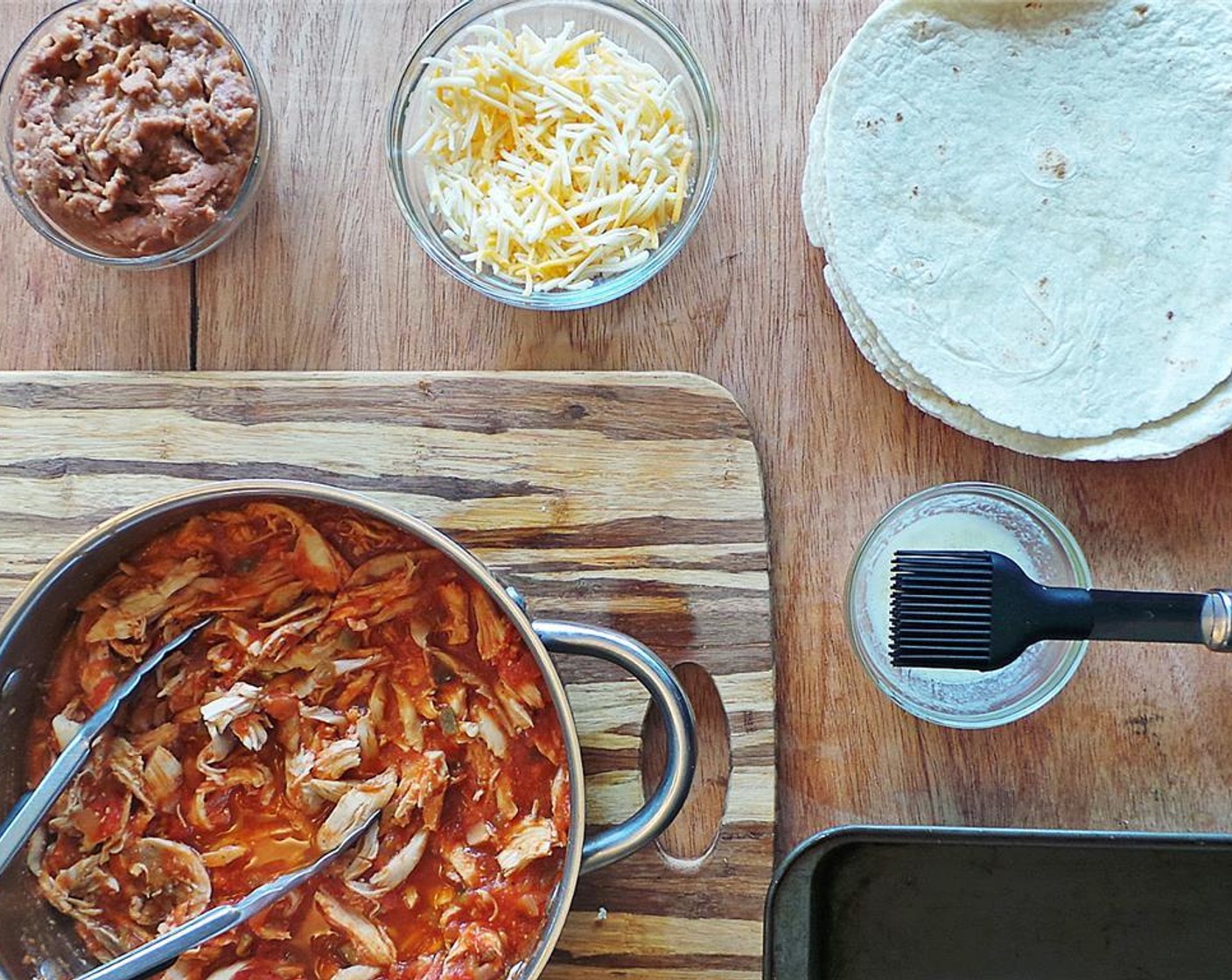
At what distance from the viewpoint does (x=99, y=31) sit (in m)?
1.58

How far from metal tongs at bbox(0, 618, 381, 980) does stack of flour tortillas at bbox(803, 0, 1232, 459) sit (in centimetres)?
96

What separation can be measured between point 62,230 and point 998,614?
→ 1.27 meters

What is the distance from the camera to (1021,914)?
1.63 metres

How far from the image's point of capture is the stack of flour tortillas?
1.58m

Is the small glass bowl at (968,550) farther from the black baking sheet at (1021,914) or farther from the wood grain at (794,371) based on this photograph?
the black baking sheet at (1021,914)

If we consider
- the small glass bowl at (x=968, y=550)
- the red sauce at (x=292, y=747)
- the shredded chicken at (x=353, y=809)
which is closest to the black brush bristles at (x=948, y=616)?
the small glass bowl at (x=968, y=550)

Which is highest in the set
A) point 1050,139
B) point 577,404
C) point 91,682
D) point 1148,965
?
point 1050,139

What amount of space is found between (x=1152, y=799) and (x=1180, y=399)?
521mm

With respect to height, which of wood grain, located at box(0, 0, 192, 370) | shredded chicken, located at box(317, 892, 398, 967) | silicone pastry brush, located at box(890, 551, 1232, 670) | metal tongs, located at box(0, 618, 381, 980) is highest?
wood grain, located at box(0, 0, 192, 370)

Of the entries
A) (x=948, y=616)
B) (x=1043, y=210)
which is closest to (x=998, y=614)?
(x=948, y=616)

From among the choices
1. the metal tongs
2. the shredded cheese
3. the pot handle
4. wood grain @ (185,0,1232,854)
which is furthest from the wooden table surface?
the metal tongs

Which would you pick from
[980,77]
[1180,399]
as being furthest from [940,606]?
[980,77]

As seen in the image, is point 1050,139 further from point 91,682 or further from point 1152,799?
point 91,682

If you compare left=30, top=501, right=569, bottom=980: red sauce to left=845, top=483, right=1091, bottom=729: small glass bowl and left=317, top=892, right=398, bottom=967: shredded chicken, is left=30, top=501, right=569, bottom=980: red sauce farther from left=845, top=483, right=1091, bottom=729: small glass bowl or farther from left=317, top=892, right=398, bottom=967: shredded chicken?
left=845, top=483, right=1091, bottom=729: small glass bowl
